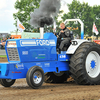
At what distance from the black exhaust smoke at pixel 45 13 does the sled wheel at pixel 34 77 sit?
2126 mm

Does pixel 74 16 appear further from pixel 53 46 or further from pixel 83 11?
pixel 53 46

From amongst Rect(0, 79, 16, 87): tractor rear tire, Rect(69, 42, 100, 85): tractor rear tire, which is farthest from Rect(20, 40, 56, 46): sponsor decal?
Rect(0, 79, 16, 87): tractor rear tire

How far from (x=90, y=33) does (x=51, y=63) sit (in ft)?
179

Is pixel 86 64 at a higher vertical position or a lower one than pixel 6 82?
higher

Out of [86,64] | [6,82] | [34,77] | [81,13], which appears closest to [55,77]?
[86,64]

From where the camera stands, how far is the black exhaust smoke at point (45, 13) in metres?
8.84

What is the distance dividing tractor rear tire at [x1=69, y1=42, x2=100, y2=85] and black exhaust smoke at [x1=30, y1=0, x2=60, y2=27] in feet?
5.08

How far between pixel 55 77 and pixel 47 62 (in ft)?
5.27

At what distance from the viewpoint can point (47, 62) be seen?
7.86m

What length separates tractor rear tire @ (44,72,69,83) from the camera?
9242mm

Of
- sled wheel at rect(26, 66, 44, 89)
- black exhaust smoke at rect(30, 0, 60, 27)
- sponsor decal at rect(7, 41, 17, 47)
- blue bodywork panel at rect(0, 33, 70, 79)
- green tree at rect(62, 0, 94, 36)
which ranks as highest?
green tree at rect(62, 0, 94, 36)

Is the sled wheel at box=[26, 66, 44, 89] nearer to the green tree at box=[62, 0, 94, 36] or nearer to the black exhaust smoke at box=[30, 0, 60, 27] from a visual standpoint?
the black exhaust smoke at box=[30, 0, 60, 27]

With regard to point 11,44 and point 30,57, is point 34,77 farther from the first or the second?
point 11,44

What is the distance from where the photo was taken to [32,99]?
5.62 metres
